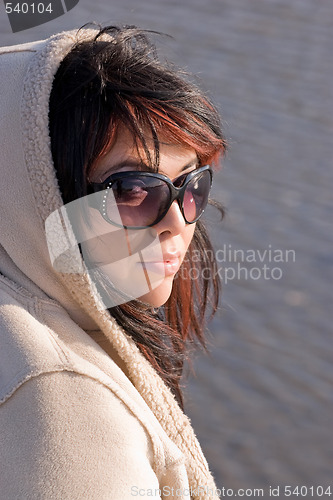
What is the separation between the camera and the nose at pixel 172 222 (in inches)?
60.3

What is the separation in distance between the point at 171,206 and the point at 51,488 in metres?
0.66

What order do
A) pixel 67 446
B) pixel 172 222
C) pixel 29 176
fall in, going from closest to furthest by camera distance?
pixel 67 446 < pixel 29 176 < pixel 172 222

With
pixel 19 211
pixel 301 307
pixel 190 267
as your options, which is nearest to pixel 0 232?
pixel 19 211

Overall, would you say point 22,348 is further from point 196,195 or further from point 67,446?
point 196,195

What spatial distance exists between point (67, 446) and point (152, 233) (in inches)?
21.5

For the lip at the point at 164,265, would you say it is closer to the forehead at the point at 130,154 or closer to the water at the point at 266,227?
the forehead at the point at 130,154

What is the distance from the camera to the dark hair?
4.46 ft

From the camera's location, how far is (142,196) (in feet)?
4.76

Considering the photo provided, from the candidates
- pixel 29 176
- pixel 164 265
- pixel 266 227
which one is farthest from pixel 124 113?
pixel 266 227

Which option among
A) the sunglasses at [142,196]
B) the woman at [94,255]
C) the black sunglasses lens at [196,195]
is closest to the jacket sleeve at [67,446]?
the woman at [94,255]

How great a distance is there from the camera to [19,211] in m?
1.37

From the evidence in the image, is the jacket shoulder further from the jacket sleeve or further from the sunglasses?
the sunglasses

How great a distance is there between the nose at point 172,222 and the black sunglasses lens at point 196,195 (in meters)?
A: 0.02

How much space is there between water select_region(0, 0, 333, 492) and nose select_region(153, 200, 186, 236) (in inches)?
57.4
